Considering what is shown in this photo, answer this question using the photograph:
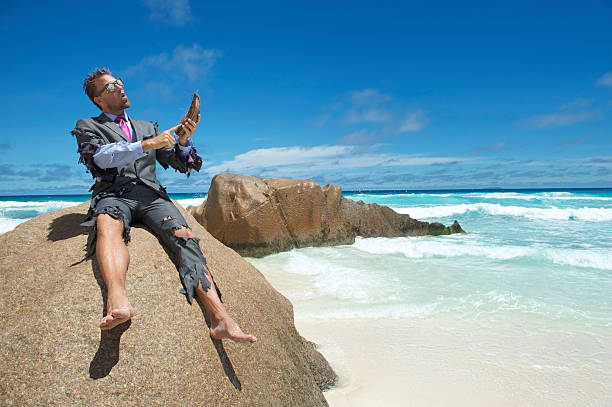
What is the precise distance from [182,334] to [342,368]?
2386 millimetres

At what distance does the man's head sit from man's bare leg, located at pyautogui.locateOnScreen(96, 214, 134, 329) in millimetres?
877

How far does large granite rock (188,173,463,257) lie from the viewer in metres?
10.7

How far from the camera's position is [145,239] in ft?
8.56

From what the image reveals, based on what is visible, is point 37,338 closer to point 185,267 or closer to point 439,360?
point 185,267

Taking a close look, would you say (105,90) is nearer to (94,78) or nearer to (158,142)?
(94,78)

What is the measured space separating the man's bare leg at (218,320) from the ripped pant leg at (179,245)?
4cm

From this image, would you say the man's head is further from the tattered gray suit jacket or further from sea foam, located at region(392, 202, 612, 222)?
sea foam, located at region(392, 202, 612, 222)

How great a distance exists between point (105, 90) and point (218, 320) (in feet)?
5.87

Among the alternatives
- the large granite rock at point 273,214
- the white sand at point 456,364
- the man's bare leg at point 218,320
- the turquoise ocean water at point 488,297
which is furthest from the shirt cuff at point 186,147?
the large granite rock at point 273,214

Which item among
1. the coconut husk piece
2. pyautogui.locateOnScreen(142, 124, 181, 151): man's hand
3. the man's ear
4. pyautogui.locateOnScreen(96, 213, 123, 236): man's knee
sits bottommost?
pyautogui.locateOnScreen(96, 213, 123, 236): man's knee

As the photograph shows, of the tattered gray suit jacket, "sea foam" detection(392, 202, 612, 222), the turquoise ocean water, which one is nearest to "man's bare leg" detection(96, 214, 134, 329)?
the tattered gray suit jacket

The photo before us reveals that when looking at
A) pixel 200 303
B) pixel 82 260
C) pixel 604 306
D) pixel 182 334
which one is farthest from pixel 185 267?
pixel 604 306

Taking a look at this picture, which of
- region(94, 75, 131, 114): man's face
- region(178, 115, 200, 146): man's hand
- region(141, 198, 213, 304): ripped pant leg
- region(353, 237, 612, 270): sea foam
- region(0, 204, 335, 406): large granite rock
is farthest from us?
region(353, 237, 612, 270): sea foam

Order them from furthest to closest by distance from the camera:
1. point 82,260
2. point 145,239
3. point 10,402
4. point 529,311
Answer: point 529,311
point 145,239
point 82,260
point 10,402
